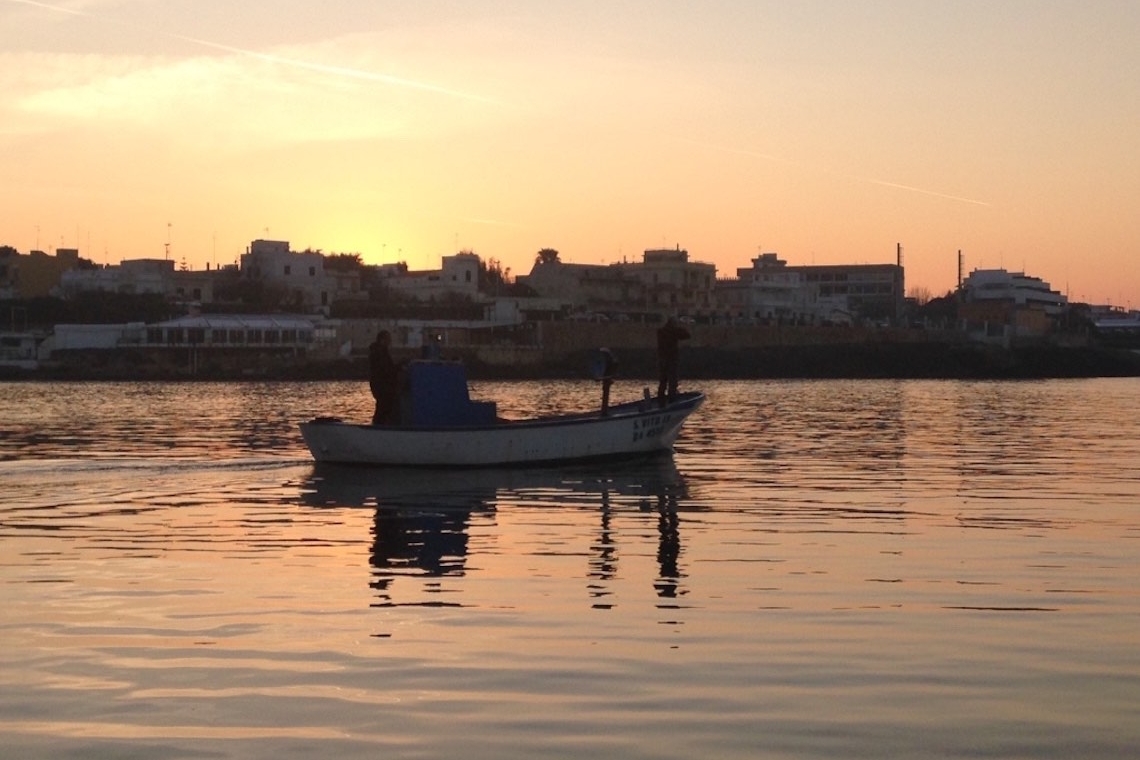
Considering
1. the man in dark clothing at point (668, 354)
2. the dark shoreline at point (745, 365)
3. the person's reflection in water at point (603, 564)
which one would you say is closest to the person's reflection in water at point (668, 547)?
the person's reflection in water at point (603, 564)

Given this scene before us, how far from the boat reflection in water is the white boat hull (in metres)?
0.23

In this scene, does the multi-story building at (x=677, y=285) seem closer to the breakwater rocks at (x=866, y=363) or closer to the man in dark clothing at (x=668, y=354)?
the breakwater rocks at (x=866, y=363)

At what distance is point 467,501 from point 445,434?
4.59m

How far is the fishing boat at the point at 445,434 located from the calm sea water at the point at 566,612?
0.52 meters

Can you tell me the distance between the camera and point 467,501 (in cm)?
2355

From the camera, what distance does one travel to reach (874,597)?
1397 centimetres

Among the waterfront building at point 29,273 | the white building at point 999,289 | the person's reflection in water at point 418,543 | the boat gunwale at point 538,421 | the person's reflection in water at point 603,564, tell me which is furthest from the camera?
the white building at point 999,289

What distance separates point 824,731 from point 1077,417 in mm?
45599

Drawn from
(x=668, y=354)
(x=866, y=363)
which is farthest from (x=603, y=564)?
(x=866, y=363)

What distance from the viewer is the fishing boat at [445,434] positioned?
28.1 m

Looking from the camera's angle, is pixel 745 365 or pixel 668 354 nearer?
pixel 668 354

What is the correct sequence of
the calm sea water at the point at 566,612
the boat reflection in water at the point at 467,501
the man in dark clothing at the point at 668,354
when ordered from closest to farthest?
1. the calm sea water at the point at 566,612
2. the boat reflection in water at the point at 467,501
3. the man in dark clothing at the point at 668,354

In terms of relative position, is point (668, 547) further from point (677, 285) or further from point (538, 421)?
point (677, 285)

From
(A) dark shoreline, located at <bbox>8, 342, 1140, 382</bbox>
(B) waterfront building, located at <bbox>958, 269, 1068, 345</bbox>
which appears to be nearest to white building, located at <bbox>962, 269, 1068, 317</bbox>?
(B) waterfront building, located at <bbox>958, 269, 1068, 345</bbox>
